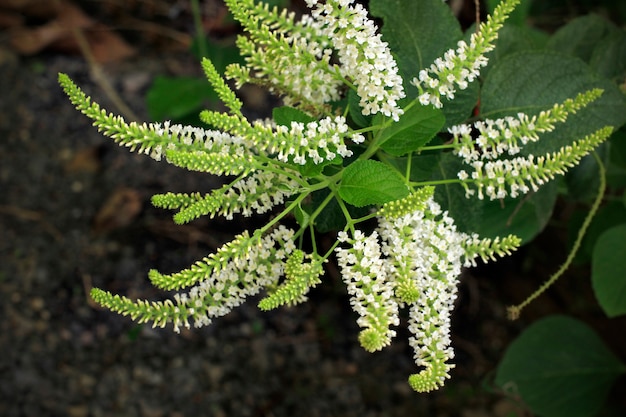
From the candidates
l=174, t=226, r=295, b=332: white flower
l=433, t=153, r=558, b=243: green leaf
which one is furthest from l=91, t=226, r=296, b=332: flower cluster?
l=433, t=153, r=558, b=243: green leaf

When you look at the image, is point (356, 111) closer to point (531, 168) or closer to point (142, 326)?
point (531, 168)

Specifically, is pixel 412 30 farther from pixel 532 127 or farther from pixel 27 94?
pixel 27 94

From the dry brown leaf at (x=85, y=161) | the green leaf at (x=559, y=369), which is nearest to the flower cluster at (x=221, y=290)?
the green leaf at (x=559, y=369)

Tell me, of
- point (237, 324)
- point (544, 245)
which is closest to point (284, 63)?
point (237, 324)

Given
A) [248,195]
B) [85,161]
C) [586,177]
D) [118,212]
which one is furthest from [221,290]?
[85,161]

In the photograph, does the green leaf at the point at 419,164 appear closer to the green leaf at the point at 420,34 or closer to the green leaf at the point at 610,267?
the green leaf at the point at 420,34
